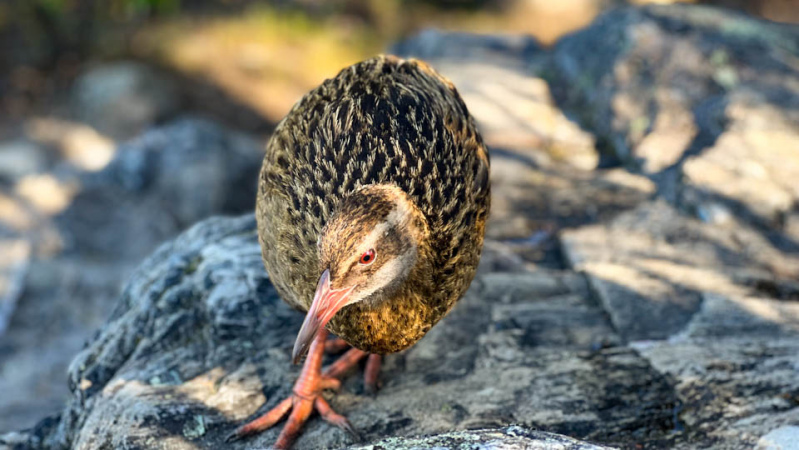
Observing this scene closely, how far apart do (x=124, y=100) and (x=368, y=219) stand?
27.5ft

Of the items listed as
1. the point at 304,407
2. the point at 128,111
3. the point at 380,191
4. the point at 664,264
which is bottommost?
the point at 664,264

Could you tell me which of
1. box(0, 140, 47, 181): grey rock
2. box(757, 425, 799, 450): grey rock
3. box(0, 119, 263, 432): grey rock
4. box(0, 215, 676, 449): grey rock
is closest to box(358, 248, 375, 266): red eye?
box(0, 215, 676, 449): grey rock

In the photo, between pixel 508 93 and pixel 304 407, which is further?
pixel 508 93

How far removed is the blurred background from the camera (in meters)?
7.03

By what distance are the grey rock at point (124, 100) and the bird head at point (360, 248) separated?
7983 millimetres

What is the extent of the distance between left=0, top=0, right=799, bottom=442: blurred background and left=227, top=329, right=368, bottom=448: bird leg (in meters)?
2.61

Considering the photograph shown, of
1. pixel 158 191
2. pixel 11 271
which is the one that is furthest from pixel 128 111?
pixel 11 271

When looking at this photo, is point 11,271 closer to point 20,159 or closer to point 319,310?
point 20,159

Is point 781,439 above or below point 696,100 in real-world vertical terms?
below

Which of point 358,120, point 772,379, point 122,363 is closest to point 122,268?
point 122,363

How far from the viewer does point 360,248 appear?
10.1 ft

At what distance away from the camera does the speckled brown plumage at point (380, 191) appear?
341cm

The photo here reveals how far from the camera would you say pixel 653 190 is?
5.62 metres

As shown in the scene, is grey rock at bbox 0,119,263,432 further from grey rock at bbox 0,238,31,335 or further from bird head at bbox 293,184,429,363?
bird head at bbox 293,184,429,363
